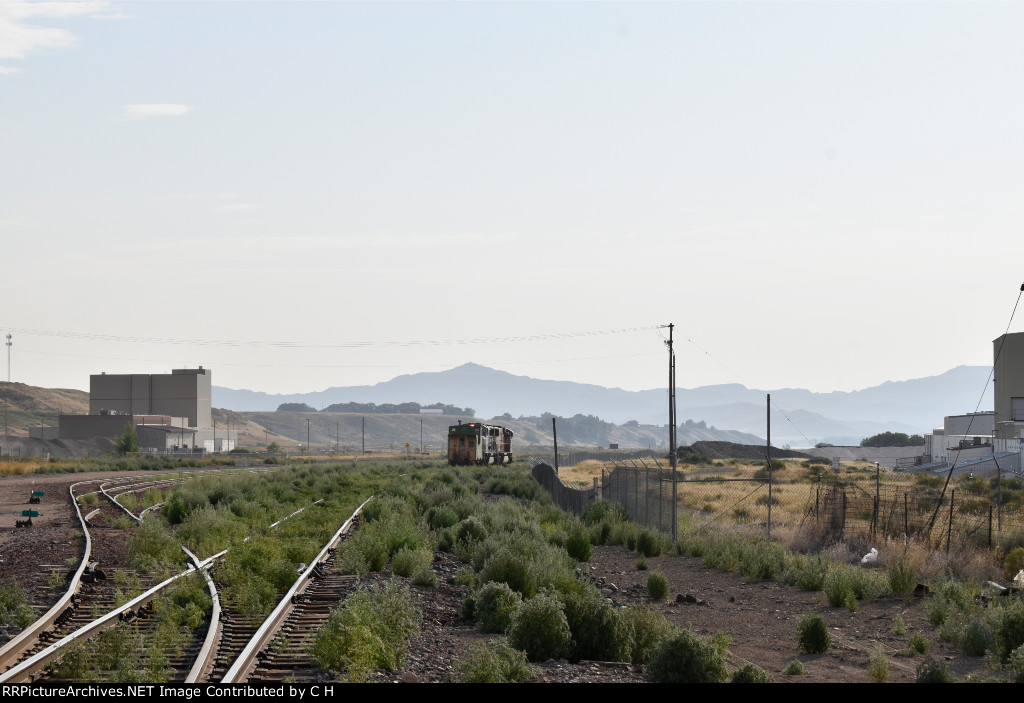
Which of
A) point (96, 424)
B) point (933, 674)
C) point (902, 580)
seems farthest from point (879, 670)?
point (96, 424)

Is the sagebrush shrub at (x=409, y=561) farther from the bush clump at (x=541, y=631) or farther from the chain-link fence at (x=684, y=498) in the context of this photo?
the chain-link fence at (x=684, y=498)

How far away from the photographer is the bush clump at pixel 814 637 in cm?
1355

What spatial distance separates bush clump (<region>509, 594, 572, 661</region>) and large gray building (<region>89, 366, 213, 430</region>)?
5667 inches

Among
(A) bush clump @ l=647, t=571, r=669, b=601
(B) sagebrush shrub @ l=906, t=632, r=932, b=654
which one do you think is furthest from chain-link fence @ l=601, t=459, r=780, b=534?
(B) sagebrush shrub @ l=906, t=632, r=932, b=654

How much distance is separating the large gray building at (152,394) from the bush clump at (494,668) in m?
145

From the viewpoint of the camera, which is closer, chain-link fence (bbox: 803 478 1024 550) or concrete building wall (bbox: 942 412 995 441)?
chain-link fence (bbox: 803 478 1024 550)

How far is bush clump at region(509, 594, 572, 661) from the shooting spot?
11750 mm

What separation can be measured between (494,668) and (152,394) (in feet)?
491

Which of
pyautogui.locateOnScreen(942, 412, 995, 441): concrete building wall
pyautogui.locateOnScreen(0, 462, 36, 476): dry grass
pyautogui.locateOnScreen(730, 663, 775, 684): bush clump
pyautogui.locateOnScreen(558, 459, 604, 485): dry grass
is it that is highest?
pyautogui.locateOnScreen(942, 412, 995, 441): concrete building wall

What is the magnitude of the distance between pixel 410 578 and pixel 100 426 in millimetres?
128839

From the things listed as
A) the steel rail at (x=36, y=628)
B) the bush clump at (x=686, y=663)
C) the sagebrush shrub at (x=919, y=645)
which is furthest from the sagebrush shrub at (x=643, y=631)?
the steel rail at (x=36, y=628)

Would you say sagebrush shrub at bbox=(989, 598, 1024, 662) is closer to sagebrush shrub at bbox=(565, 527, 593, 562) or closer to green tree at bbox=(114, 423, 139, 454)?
sagebrush shrub at bbox=(565, 527, 593, 562)

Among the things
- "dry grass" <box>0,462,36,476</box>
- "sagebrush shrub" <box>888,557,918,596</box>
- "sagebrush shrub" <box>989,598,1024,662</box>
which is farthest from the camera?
"dry grass" <box>0,462,36,476</box>

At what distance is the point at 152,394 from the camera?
5925 inches
